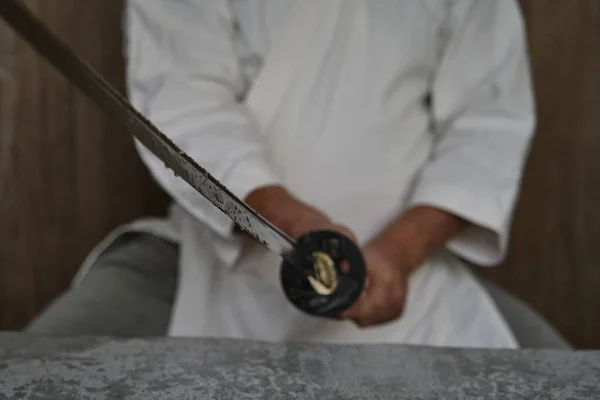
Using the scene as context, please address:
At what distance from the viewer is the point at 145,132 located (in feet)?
0.93

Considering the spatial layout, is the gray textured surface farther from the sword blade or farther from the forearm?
the forearm

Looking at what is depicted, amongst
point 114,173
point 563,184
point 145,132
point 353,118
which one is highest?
point 145,132

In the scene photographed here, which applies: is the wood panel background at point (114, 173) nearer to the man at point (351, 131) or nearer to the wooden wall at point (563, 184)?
the wooden wall at point (563, 184)

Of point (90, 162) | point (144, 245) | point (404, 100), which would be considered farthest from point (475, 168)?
point (90, 162)

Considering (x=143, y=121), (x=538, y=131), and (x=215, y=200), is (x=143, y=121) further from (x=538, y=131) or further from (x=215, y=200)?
(x=538, y=131)

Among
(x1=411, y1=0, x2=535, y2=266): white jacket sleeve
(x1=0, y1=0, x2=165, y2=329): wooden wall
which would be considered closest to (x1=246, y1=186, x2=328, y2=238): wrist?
(x1=411, y1=0, x2=535, y2=266): white jacket sleeve

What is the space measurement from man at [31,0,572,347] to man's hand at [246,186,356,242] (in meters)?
0.06

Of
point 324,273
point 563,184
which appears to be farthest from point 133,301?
point 563,184

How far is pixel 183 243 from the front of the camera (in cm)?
70

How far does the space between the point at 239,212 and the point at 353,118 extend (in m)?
0.38

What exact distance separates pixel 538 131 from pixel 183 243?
54cm

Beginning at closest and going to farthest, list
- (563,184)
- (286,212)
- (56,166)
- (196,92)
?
(286,212), (196,92), (56,166), (563,184)

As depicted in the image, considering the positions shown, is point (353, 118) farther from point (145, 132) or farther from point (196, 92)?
point (145, 132)

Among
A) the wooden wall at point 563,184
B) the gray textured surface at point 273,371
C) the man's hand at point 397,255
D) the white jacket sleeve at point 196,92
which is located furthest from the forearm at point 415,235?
the wooden wall at point 563,184
